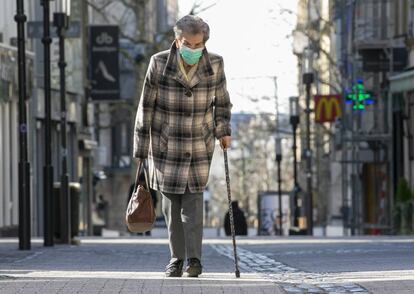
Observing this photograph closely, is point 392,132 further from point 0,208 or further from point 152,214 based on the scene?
point 152,214

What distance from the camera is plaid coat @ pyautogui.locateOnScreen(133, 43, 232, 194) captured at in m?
15.7

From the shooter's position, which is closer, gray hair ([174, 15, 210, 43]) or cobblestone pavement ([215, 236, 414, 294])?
cobblestone pavement ([215, 236, 414, 294])

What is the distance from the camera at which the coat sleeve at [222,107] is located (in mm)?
15859

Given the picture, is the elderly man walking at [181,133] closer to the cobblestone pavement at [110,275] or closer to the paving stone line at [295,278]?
the cobblestone pavement at [110,275]

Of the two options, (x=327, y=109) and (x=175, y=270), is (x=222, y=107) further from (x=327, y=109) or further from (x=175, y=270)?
(x=327, y=109)

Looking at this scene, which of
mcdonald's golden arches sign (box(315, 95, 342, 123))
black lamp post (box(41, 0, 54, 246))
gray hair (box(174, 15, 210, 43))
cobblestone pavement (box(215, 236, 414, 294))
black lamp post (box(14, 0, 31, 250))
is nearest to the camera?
cobblestone pavement (box(215, 236, 414, 294))

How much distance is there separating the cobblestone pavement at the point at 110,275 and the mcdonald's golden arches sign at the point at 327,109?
36.8 m

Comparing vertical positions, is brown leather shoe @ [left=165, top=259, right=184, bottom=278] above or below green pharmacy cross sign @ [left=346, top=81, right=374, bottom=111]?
below

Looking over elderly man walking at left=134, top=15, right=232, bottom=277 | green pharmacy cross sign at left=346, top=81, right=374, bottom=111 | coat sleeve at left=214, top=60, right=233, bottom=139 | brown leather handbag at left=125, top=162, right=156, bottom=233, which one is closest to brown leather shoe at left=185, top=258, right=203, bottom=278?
elderly man walking at left=134, top=15, right=232, bottom=277

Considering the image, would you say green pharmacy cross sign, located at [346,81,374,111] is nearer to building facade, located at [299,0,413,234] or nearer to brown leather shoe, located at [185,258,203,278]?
building facade, located at [299,0,413,234]

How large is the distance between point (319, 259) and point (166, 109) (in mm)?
5691

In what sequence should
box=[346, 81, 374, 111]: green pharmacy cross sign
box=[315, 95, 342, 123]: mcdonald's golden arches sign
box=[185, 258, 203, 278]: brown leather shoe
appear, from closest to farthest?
1. box=[185, 258, 203, 278]: brown leather shoe
2. box=[346, 81, 374, 111]: green pharmacy cross sign
3. box=[315, 95, 342, 123]: mcdonald's golden arches sign

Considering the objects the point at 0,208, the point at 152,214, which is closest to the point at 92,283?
the point at 152,214

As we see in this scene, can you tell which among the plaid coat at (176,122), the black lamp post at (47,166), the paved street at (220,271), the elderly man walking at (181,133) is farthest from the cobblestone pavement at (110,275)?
the black lamp post at (47,166)
